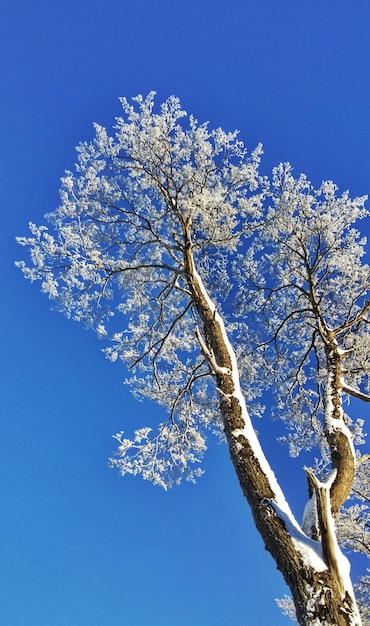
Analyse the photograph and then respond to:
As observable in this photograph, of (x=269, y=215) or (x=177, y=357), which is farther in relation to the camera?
(x=177, y=357)

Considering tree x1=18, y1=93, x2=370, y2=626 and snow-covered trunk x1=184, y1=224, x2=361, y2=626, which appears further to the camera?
tree x1=18, y1=93, x2=370, y2=626

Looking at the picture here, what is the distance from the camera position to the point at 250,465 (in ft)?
14.1

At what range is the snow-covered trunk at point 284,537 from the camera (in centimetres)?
309

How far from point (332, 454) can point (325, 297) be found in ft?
13.3

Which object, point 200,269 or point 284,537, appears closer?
point 284,537

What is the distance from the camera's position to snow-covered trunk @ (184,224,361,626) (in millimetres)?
3088

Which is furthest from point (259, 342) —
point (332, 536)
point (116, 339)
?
point (332, 536)

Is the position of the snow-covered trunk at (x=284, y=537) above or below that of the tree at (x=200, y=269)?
below

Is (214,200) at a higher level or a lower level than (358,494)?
higher

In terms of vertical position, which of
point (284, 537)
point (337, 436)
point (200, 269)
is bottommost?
point (284, 537)

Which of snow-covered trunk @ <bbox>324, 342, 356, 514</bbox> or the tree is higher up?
the tree

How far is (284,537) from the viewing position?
3.54 meters

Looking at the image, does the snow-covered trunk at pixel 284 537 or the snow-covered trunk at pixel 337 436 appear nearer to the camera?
the snow-covered trunk at pixel 284 537

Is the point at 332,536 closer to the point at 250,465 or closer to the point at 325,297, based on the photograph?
the point at 250,465
